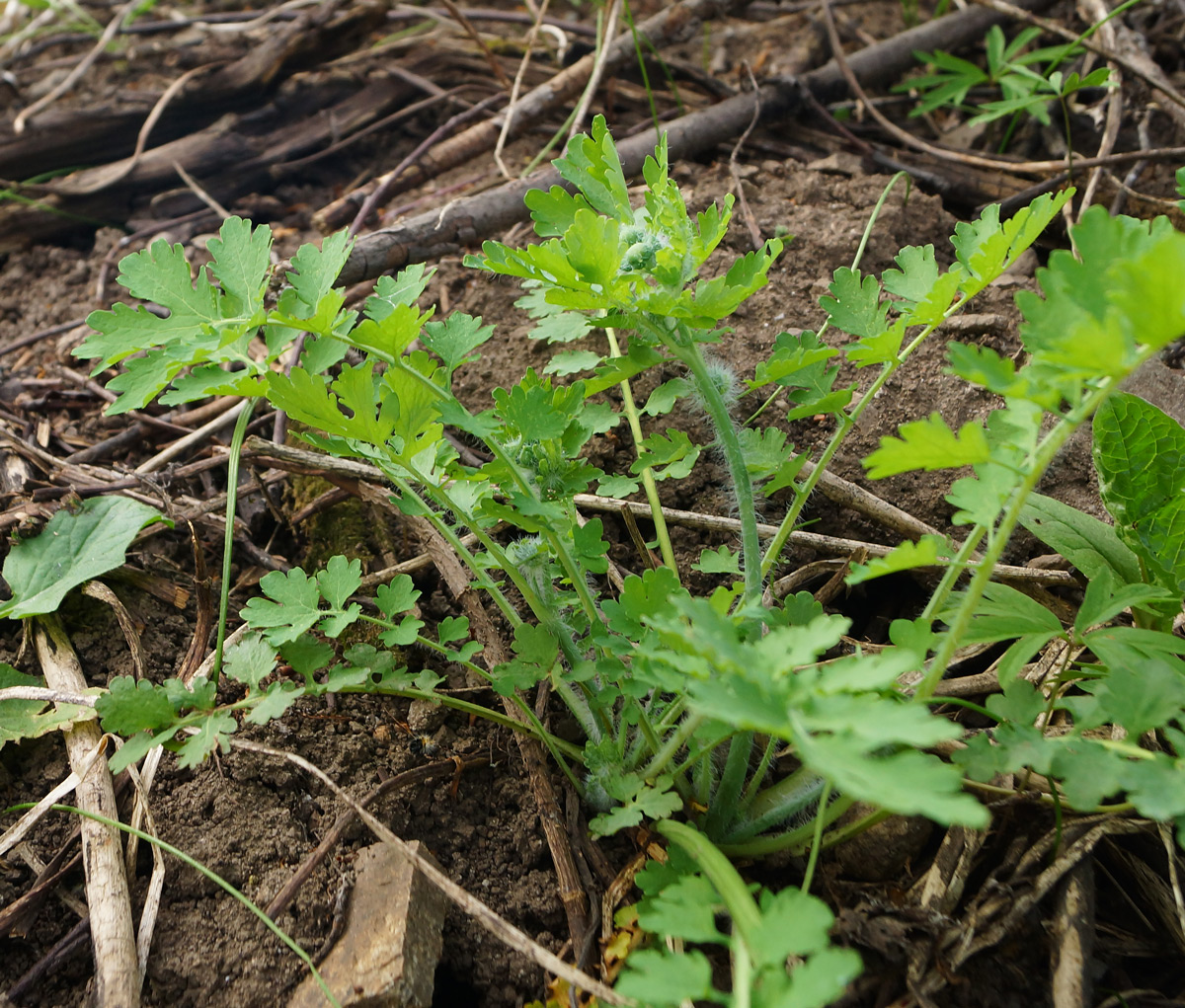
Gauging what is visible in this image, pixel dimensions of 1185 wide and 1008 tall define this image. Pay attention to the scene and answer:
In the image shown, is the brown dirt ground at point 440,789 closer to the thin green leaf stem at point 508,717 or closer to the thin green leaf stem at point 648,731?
the thin green leaf stem at point 508,717

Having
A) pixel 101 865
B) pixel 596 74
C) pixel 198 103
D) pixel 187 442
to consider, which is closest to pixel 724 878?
pixel 101 865

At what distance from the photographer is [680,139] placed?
3152 mm

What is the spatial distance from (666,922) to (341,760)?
92 centimetres

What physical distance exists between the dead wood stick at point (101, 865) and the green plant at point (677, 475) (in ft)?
1.18

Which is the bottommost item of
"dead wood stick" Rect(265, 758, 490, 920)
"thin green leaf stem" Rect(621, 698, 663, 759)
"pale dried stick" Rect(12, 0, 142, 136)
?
"dead wood stick" Rect(265, 758, 490, 920)

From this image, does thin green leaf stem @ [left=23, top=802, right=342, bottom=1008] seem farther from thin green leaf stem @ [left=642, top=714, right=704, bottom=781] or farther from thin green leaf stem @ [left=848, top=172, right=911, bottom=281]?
thin green leaf stem @ [left=848, top=172, right=911, bottom=281]

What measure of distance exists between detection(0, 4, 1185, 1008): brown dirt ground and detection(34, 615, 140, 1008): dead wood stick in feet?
0.19

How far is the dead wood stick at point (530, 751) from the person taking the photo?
1.62m

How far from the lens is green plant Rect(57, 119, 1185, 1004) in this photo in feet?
3.54

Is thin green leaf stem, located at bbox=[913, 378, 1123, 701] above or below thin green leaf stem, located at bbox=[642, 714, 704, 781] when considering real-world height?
above

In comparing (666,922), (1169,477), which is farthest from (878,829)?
(1169,477)

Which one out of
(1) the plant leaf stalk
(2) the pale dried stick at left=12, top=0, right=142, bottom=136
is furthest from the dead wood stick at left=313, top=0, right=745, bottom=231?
(1) the plant leaf stalk

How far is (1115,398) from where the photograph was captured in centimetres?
172

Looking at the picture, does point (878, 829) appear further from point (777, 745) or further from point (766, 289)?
point (766, 289)
